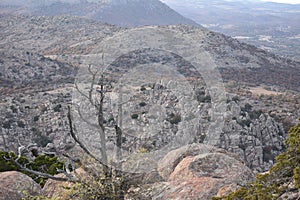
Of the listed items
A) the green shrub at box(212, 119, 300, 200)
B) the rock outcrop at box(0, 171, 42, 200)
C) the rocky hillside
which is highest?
the green shrub at box(212, 119, 300, 200)

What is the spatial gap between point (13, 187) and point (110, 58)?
26111mm

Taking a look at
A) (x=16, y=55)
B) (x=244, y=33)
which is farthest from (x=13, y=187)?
(x=244, y=33)

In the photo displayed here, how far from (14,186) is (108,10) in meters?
122

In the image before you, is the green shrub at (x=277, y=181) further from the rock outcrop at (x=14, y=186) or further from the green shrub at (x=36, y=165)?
the green shrub at (x=36, y=165)

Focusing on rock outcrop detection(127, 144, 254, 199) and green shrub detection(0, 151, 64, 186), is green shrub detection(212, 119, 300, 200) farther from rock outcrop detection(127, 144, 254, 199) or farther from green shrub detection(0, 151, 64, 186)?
green shrub detection(0, 151, 64, 186)

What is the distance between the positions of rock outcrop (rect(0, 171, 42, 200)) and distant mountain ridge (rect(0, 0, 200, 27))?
328 feet

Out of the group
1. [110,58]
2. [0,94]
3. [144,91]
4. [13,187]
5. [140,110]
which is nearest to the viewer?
[13,187]

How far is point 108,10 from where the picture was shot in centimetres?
12369

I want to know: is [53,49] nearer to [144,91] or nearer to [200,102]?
[144,91]

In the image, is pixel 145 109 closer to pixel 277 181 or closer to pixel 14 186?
pixel 14 186

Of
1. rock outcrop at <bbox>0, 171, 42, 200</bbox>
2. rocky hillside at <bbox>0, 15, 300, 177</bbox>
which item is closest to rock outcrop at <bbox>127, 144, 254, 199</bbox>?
rocky hillside at <bbox>0, 15, 300, 177</bbox>

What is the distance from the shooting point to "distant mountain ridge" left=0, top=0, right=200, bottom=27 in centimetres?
10806

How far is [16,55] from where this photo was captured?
110 feet

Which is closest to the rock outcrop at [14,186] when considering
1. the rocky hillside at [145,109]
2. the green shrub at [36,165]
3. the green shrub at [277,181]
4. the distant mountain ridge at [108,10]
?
the green shrub at [36,165]
